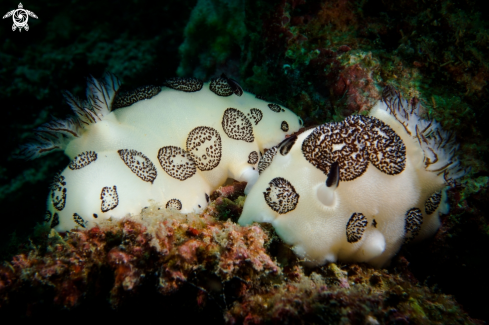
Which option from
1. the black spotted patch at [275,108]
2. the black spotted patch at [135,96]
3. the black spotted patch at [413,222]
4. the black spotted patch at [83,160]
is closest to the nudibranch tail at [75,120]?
the black spotted patch at [135,96]

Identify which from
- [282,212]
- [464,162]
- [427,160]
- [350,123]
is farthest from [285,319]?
[464,162]

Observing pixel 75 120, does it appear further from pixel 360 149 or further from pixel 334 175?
pixel 360 149

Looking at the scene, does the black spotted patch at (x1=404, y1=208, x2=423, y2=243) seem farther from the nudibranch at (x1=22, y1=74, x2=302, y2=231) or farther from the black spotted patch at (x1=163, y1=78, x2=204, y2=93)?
the black spotted patch at (x1=163, y1=78, x2=204, y2=93)

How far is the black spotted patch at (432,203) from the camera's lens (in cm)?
231

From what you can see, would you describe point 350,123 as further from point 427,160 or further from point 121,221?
point 121,221

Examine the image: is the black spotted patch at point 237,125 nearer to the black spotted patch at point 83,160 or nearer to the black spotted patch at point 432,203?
the black spotted patch at point 83,160

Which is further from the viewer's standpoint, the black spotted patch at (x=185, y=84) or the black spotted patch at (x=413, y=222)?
the black spotted patch at (x=185, y=84)

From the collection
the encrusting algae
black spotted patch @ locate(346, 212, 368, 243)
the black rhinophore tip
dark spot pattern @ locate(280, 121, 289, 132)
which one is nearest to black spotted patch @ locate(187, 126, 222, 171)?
dark spot pattern @ locate(280, 121, 289, 132)

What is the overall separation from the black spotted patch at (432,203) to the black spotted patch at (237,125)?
7.08 feet

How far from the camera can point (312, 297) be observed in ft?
5.60

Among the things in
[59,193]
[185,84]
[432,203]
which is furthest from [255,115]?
[59,193]

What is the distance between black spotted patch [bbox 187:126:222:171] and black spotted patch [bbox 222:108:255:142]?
0.86 ft

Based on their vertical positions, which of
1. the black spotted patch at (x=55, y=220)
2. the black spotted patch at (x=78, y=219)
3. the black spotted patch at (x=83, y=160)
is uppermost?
the black spotted patch at (x=83, y=160)

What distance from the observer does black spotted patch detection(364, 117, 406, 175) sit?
2.22m
